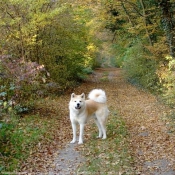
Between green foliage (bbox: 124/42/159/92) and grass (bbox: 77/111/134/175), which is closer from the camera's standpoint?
grass (bbox: 77/111/134/175)

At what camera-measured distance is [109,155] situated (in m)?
7.23

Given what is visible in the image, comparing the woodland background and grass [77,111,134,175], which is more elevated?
the woodland background

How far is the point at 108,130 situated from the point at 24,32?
280 inches

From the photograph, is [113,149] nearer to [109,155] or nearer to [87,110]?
[109,155]

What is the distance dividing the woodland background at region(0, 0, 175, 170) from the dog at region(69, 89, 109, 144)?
173 cm

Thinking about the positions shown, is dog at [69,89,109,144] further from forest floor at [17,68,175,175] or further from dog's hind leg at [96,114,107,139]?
forest floor at [17,68,175,175]

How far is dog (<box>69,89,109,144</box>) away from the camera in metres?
8.34

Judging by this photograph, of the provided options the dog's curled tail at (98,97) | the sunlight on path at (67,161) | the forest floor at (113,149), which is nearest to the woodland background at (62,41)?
the forest floor at (113,149)

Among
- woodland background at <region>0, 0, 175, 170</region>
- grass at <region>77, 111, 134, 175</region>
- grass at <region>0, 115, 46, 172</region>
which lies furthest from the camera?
woodland background at <region>0, 0, 175, 170</region>

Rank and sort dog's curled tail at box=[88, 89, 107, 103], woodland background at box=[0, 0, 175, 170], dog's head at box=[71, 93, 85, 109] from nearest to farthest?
dog's head at box=[71, 93, 85, 109], dog's curled tail at box=[88, 89, 107, 103], woodland background at box=[0, 0, 175, 170]

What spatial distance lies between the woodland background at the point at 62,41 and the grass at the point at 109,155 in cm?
192

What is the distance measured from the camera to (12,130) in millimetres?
8367

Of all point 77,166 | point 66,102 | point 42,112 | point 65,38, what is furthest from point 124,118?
point 65,38

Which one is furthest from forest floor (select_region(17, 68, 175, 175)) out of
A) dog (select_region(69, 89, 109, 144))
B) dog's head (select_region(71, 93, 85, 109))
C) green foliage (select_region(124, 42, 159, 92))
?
green foliage (select_region(124, 42, 159, 92))
